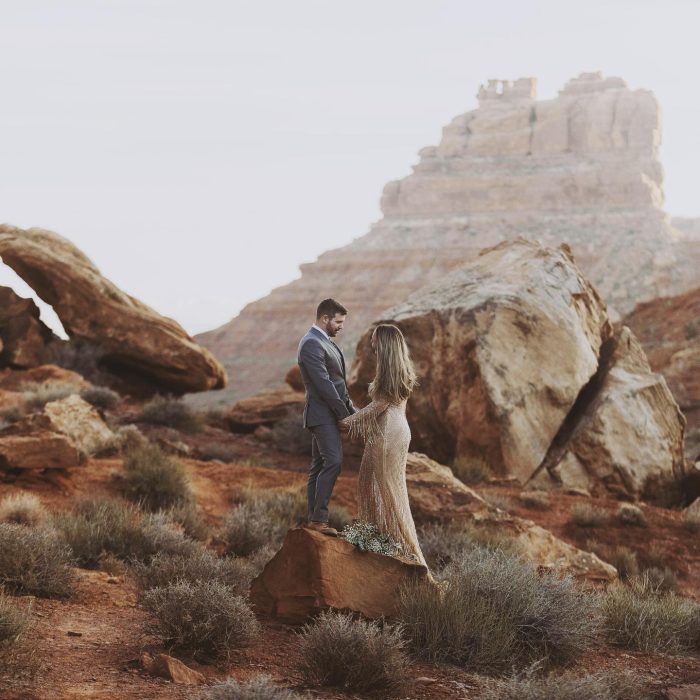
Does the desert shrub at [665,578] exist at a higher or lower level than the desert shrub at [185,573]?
lower

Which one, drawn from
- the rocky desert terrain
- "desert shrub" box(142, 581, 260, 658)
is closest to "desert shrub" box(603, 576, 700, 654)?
the rocky desert terrain

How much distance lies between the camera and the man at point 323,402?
→ 6.59 metres

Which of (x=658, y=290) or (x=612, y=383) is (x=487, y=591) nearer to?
(x=612, y=383)

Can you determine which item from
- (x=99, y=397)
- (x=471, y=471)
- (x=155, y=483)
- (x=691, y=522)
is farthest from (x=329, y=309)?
(x=99, y=397)

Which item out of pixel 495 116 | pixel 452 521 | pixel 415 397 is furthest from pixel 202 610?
pixel 495 116

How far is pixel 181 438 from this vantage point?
1722cm

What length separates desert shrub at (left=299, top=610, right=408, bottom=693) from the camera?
17.4 ft

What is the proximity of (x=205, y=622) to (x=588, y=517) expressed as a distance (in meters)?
7.90

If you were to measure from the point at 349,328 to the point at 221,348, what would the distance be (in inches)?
493

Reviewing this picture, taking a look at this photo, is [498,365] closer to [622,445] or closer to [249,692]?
[622,445]

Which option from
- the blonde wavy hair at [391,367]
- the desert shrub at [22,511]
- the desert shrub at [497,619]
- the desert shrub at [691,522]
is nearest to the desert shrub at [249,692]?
the desert shrub at [497,619]

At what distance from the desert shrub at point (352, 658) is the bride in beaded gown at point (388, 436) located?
1.01m

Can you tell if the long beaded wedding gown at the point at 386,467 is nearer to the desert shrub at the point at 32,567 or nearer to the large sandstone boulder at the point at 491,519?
the desert shrub at the point at 32,567

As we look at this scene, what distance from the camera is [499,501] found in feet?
41.1
